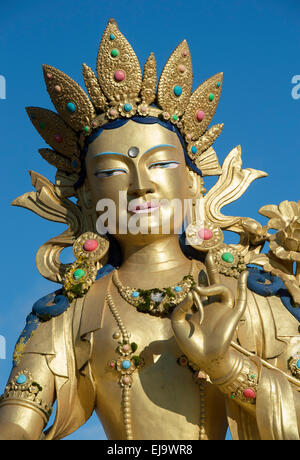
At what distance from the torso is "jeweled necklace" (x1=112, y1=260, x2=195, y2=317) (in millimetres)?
81

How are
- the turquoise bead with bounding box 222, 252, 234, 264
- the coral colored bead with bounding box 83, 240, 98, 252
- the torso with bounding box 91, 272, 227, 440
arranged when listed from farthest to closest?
the coral colored bead with bounding box 83, 240, 98, 252, the turquoise bead with bounding box 222, 252, 234, 264, the torso with bounding box 91, 272, 227, 440

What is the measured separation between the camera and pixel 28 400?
740cm

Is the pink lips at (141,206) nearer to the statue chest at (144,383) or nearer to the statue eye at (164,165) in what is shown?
the statue eye at (164,165)

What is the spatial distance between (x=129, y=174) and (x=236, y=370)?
222cm

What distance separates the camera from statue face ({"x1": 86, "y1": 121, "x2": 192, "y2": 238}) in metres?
7.95

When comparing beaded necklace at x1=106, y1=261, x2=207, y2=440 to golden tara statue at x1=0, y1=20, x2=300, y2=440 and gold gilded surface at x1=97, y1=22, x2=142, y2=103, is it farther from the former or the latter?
gold gilded surface at x1=97, y1=22, x2=142, y2=103

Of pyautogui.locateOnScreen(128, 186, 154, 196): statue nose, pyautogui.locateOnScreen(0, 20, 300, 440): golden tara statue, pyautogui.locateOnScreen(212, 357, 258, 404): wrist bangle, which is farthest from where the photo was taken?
pyautogui.locateOnScreen(128, 186, 154, 196): statue nose

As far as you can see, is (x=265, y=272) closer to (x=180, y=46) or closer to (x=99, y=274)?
(x=99, y=274)

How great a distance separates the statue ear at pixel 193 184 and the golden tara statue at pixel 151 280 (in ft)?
0.05

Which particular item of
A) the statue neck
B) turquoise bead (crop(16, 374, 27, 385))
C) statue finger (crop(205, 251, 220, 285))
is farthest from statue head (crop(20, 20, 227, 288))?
turquoise bead (crop(16, 374, 27, 385))

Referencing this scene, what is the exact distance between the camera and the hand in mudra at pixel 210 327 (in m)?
6.74

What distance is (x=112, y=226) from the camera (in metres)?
8.16
